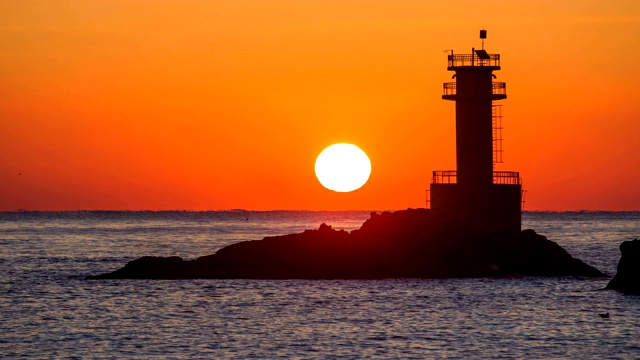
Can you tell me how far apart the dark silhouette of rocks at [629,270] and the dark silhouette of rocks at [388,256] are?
777 cm

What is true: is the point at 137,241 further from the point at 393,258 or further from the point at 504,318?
the point at 504,318

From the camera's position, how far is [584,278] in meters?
65.4

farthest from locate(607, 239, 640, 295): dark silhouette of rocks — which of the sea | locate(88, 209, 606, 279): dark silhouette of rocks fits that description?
locate(88, 209, 606, 279): dark silhouette of rocks

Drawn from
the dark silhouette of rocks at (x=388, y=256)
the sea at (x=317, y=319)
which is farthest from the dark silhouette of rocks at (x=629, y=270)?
the dark silhouette of rocks at (x=388, y=256)

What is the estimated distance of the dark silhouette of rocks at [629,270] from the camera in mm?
55281

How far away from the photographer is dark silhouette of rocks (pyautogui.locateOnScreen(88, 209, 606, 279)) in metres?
64.1

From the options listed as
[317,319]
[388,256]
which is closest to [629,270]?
[388,256]

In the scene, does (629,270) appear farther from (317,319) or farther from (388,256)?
(317,319)

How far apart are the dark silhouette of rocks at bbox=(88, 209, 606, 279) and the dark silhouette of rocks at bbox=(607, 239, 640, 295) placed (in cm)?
777

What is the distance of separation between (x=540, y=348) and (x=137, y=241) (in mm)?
95346

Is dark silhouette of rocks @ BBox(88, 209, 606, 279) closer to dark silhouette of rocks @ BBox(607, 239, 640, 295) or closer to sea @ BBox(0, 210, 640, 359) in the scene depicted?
sea @ BBox(0, 210, 640, 359)

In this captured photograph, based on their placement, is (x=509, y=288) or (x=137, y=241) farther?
(x=137, y=241)

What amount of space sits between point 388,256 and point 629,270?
1365cm

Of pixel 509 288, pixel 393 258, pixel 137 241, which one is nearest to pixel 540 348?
pixel 509 288
